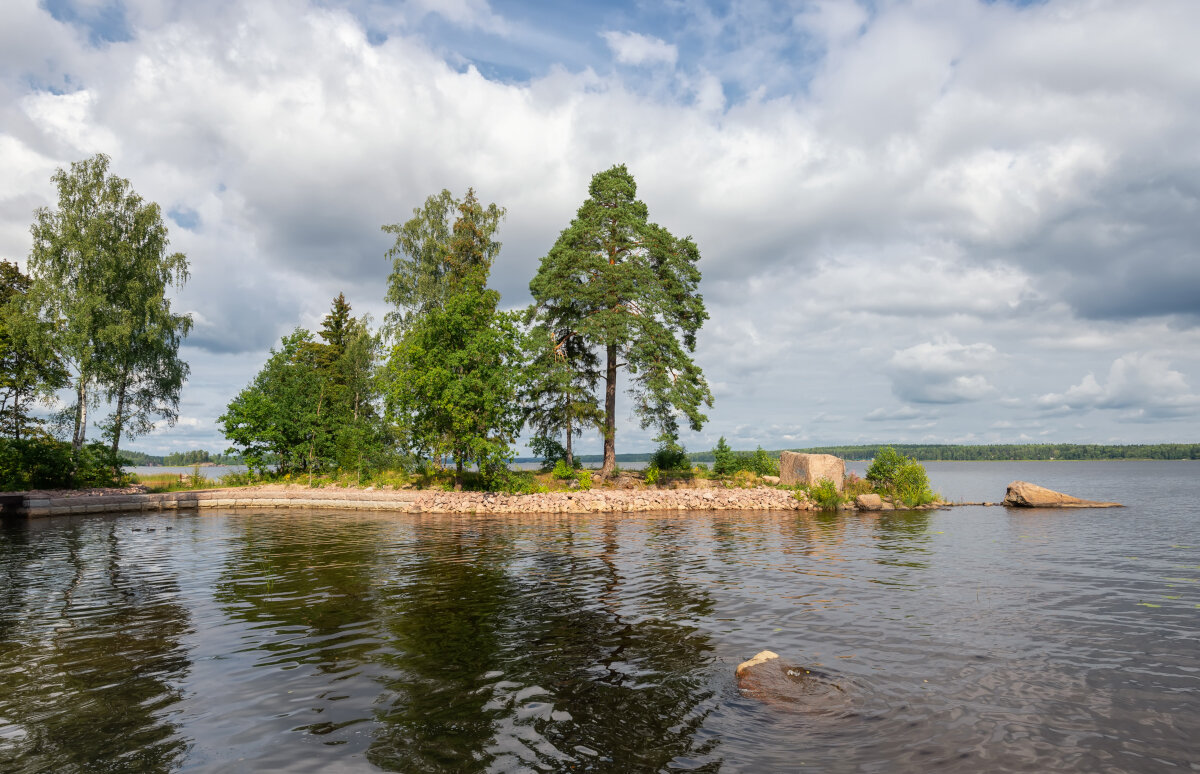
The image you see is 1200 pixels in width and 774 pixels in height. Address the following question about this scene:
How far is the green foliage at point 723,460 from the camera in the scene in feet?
149

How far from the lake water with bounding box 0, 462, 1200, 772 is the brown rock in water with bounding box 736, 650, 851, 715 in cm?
17

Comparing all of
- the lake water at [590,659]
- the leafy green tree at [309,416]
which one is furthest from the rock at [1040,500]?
the leafy green tree at [309,416]

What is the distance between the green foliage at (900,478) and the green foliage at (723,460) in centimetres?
966

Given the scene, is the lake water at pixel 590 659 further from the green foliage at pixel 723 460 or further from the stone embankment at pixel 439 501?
the green foliage at pixel 723 460

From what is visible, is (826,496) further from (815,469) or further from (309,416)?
(309,416)

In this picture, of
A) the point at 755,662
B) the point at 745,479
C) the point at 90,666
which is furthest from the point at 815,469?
the point at 90,666

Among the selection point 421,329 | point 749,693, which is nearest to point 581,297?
point 421,329

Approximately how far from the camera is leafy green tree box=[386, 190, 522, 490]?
3766cm

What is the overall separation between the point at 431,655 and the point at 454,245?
139 feet

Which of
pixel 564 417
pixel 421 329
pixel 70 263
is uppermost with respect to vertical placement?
pixel 70 263

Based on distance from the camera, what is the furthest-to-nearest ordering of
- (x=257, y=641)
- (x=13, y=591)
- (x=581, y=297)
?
(x=581, y=297) → (x=13, y=591) → (x=257, y=641)

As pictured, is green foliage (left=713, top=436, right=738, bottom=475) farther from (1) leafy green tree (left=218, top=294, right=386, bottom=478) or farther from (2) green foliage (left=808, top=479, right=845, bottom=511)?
(1) leafy green tree (left=218, top=294, right=386, bottom=478)

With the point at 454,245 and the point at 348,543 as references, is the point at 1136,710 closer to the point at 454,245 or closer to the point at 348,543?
the point at 348,543

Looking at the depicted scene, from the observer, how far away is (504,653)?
9922mm
